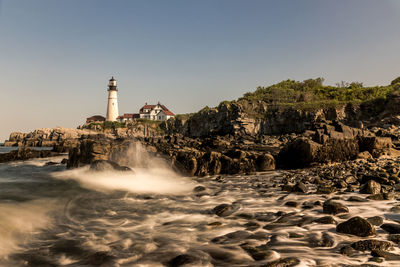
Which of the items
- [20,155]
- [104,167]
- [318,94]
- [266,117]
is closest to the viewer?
[104,167]

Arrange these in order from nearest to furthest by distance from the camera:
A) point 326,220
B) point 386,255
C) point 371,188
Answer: point 386,255, point 326,220, point 371,188

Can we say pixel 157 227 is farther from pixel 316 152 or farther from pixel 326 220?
pixel 316 152

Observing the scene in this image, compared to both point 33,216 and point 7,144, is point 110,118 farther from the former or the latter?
point 33,216

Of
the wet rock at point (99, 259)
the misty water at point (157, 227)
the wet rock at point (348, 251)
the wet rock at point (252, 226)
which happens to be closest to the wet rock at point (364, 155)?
the misty water at point (157, 227)

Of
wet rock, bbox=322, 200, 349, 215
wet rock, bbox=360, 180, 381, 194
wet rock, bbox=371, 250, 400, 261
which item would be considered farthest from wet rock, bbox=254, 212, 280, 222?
wet rock, bbox=360, 180, 381, 194

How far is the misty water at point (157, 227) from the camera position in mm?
3273

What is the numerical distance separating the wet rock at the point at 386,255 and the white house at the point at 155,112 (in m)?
95.3

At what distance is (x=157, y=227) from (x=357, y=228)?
11.2 feet

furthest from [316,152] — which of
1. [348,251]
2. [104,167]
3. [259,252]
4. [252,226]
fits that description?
[104,167]

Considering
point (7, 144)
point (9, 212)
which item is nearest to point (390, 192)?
point (9, 212)

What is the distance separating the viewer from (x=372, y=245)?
9.90 feet

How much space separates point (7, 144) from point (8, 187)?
239 ft

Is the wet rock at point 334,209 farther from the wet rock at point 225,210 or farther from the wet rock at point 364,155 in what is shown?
the wet rock at point 364,155

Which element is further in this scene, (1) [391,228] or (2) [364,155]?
(2) [364,155]
